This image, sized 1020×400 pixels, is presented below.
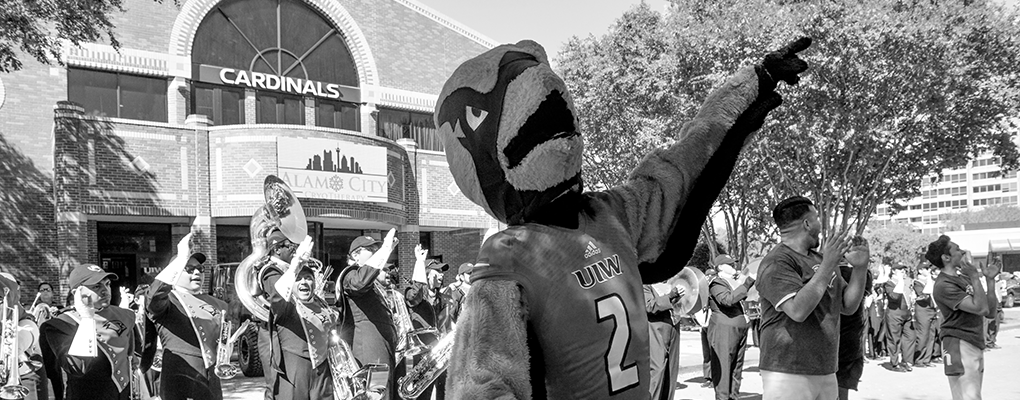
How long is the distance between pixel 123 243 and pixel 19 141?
2.96 meters

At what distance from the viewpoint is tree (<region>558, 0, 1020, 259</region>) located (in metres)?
14.5

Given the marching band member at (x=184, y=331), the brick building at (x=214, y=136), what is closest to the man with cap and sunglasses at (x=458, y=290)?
the brick building at (x=214, y=136)

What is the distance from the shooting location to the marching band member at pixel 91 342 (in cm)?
598

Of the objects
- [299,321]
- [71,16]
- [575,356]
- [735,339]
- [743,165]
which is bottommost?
[735,339]

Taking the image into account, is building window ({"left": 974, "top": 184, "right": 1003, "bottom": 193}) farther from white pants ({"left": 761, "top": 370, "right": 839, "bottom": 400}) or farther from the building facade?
white pants ({"left": 761, "top": 370, "right": 839, "bottom": 400})

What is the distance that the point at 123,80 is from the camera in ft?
58.1

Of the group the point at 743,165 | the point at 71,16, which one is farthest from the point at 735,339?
the point at 743,165

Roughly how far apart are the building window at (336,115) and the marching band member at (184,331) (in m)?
14.5

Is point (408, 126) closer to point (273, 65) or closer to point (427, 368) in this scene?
point (273, 65)

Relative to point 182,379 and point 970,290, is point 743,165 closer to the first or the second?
point 970,290

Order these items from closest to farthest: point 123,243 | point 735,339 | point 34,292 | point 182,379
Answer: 1. point 182,379
2. point 735,339
3. point 34,292
4. point 123,243

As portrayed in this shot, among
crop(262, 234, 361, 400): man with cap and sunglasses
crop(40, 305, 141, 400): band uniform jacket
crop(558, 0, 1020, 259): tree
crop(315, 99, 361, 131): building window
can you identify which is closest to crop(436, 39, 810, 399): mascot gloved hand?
crop(262, 234, 361, 400): man with cap and sunglasses

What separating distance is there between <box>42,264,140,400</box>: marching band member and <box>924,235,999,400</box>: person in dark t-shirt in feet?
21.6

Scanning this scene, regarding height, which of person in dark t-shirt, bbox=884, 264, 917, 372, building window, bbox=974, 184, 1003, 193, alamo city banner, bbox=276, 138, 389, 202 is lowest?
person in dark t-shirt, bbox=884, 264, 917, 372
